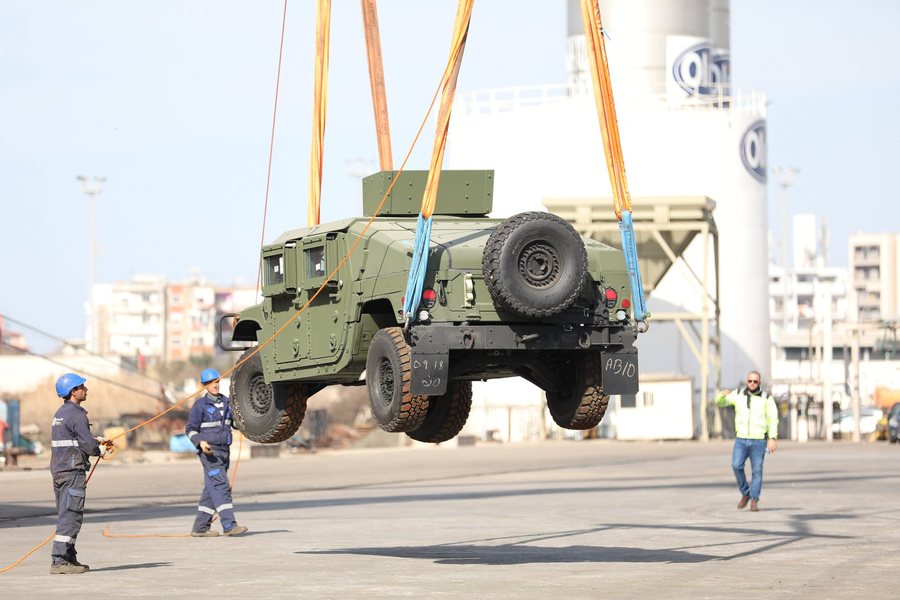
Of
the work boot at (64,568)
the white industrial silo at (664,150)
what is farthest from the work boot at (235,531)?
the white industrial silo at (664,150)

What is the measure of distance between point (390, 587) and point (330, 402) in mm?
84952

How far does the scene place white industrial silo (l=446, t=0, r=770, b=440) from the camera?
229 feet

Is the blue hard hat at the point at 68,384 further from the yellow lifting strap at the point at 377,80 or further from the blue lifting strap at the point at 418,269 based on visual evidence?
the blue lifting strap at the point at 418,269

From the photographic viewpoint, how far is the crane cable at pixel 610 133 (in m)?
13.6

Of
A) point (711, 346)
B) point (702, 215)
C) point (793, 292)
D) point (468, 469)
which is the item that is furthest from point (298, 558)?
point (793, 292)

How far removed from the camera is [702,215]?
5953 centimetres

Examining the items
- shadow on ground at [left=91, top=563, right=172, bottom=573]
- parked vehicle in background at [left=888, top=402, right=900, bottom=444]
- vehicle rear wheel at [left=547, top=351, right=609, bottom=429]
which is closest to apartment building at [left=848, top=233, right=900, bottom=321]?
parked vehicle in background at [left=888, top=402, right=900, bottom=444]

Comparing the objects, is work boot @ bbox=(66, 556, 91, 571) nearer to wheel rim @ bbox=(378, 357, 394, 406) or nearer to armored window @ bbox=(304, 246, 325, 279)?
armored window @ bbox=(304, 246, 325, 279)

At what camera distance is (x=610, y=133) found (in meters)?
13.7

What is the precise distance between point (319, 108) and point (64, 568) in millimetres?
5929

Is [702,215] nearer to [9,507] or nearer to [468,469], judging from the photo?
[468,469]

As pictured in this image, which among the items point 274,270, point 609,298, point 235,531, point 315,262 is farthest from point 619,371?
A: point 235,531

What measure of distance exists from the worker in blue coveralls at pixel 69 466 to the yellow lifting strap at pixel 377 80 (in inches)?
166

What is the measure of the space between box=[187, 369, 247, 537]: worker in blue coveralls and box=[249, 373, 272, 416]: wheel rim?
4574 millimetres
